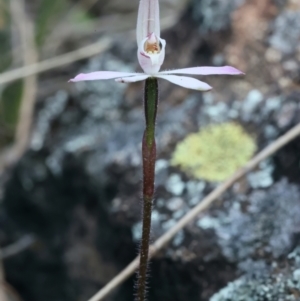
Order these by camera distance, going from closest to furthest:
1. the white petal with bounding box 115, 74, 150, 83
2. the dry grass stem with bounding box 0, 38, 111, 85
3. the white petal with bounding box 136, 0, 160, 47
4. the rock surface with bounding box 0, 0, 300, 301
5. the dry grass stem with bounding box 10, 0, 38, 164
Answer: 1. the white petal with bounding box 115, 74, 150, 83
2. the white petal with bounding box 136, 0, 160, 47
3. the rock surface with bounding box 0, 0, 300, 301
4. the dry grass stem with bounding box 0, 38, 111, 85
5. the dry grass stem with bounding box 10, 0, 38, 164

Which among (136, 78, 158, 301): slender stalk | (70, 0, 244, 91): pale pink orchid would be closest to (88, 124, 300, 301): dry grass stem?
(136, 78, 158, 301): slender stalk

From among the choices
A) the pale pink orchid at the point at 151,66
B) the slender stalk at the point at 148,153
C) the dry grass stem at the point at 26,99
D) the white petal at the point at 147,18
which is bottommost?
the slender stalk at the point at 148,153

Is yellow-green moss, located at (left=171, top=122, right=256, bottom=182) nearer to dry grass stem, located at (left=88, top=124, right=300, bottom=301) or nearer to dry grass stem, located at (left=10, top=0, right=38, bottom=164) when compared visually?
dry grass stem, located at (left=88, top=124, right=300, bottom=301)

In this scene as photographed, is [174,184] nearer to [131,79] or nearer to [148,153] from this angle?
[148,153]

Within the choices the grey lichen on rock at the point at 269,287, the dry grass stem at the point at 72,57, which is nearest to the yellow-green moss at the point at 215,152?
the grey lichen on rock at the point at 269,287

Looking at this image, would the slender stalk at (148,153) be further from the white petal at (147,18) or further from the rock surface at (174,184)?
the rock surface at (174,184)

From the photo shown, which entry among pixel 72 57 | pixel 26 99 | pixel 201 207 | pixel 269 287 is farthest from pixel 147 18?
pixel 26 99
